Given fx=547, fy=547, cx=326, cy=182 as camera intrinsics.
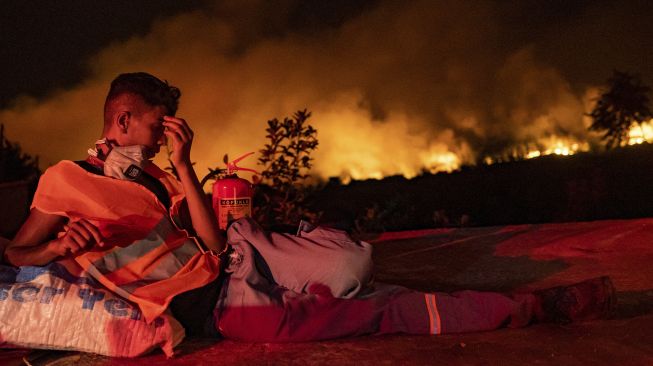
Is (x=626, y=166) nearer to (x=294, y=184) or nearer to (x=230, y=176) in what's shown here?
(x=294, y=184)

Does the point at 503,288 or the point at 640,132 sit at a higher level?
the point at 640,132

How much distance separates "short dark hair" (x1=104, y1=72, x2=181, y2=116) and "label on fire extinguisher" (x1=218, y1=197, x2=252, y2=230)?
2.10 ft

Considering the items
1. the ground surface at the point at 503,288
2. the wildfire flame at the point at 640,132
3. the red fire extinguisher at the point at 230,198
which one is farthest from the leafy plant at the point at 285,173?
the wildfire flame at the point at 640,132

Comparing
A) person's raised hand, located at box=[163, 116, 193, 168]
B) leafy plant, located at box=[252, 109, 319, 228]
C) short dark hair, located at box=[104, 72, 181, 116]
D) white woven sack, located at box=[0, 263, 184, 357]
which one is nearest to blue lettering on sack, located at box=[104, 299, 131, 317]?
white woven sack, located at box=[0, 263, 184, 357]

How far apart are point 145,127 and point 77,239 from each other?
0.54 meters

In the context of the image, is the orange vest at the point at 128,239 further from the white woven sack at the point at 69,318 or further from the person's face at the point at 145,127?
the person's face at the point at 145,127

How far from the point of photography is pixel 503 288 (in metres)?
3.07

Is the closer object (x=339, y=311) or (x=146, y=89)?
(x=339, y=311)

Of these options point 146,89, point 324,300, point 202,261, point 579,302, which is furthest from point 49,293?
point 579,302

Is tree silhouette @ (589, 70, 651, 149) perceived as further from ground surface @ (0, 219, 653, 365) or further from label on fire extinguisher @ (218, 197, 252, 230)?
label on fire extinguisher @ (218, 197, 252, 230)

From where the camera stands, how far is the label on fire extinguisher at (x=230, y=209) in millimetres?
2756

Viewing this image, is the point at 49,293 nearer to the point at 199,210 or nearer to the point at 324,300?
the point at 199,210

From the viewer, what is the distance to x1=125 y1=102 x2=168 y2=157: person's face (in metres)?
2.17

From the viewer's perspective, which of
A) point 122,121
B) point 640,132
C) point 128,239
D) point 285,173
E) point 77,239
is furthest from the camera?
point 640,132
